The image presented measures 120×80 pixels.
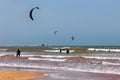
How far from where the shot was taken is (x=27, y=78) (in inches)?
1078

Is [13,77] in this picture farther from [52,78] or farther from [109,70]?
[109,70]

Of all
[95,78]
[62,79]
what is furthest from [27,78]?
[95,78]

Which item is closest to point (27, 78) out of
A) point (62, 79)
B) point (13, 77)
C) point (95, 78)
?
point (13, 77)

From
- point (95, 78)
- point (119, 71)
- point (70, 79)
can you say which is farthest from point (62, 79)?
point (119, 71)

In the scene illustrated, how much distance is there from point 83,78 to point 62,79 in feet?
5.57

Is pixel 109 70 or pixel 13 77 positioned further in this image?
pixel 109 70

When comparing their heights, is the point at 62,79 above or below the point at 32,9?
below

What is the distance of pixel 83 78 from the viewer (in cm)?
2698

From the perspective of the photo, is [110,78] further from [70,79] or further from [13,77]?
[13,77]

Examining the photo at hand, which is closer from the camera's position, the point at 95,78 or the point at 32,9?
the point at 95,78

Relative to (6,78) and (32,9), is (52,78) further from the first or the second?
(32,9)

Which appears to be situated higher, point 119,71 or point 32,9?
point 32,9

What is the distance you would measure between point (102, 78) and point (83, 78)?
124 cm

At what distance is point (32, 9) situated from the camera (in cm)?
3331
